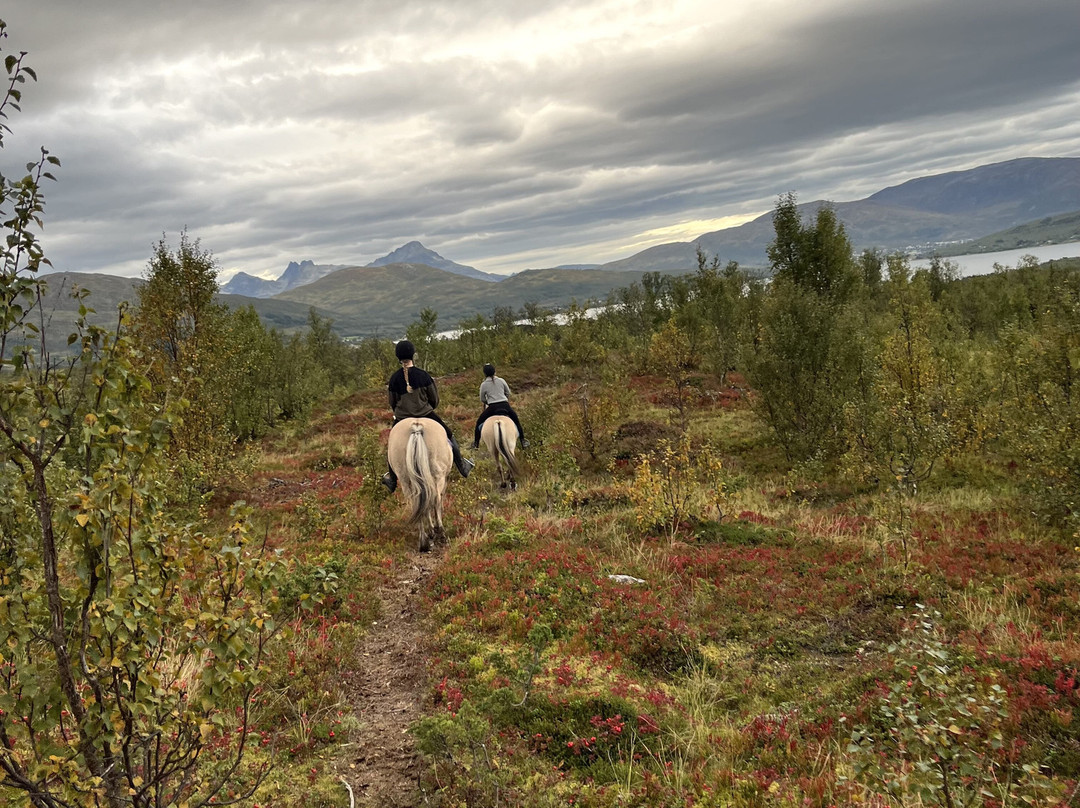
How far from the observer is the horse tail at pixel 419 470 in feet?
39.9

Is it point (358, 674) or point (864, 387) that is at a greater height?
point (864, 387)

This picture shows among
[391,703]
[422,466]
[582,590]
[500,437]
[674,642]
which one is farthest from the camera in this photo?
[500,437]

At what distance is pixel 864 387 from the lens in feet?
69.5

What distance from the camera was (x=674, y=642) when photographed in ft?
27.1

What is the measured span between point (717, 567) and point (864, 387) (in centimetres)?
1389

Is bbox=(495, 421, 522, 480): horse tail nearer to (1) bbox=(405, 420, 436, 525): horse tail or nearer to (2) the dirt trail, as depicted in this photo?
(1) bbox=(405, 420, 436, 525): horse tail

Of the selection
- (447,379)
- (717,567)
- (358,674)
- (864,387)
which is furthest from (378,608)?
(447,379)

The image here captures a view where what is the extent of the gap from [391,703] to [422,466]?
5.48 m

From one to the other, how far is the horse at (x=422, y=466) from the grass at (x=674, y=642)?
33.6 inches

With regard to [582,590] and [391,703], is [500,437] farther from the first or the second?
[391,703]

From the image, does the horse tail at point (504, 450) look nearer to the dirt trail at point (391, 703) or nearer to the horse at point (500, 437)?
the horse at point (500, 437)

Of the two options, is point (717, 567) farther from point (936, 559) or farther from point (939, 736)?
point (939, 736)

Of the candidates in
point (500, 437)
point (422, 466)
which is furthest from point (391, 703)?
point (500, 437)

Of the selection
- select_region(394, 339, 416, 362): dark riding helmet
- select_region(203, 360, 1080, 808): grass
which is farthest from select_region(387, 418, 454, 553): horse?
select_region(394, 339, 416, 362): dark riding helmet
